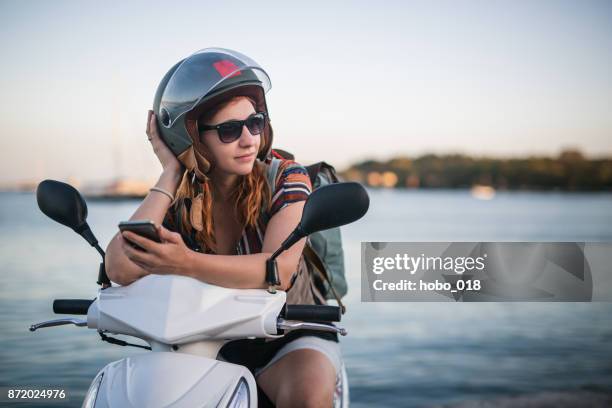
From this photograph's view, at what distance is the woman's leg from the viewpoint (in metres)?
2.20

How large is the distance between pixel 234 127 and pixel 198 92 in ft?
0.58

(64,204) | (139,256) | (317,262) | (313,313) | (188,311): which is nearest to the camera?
(188,311)

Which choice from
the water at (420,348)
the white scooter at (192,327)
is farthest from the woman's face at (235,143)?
the water at (420,348)

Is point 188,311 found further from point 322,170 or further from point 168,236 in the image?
point 322,170

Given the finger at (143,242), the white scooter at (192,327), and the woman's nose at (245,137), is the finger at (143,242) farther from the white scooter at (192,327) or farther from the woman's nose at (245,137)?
the woman's nose at (245,137)

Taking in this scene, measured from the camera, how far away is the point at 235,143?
8.09ft

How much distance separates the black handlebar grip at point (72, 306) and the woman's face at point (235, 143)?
61 centimetres

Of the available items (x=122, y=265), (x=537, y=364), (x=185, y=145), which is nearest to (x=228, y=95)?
(x=185, y=145)

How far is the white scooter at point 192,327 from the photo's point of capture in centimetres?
177

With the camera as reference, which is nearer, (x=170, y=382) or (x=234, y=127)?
(x=170, y=382)

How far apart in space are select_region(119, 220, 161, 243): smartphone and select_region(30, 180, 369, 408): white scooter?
10 cm

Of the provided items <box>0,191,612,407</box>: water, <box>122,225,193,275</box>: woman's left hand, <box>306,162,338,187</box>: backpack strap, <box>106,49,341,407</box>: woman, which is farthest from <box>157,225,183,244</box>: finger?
<box>0,191,612,407</box>: water

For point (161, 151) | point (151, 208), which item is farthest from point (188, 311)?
point (161, 151)

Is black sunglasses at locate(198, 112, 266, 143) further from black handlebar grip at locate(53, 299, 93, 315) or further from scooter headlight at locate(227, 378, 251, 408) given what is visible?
scooter headlight at locate(227, 378, 251, 408)
